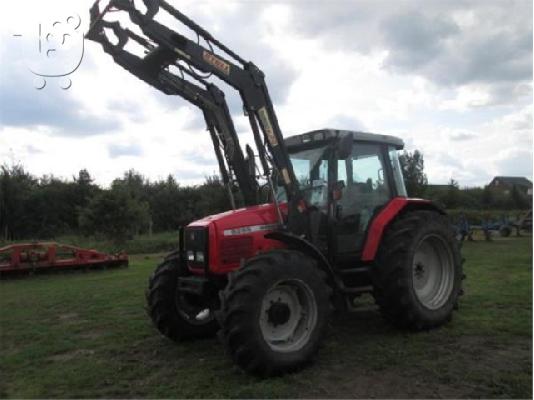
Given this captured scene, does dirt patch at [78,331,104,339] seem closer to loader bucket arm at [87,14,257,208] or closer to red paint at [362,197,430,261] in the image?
loader bucket arm at [87,14,257,208]

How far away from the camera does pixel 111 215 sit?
901 inches

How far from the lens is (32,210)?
30359mm

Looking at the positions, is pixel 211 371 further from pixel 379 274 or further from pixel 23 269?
pixel 23 269

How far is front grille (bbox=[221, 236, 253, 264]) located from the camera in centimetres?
548

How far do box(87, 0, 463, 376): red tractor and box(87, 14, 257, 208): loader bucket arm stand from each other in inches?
0.5

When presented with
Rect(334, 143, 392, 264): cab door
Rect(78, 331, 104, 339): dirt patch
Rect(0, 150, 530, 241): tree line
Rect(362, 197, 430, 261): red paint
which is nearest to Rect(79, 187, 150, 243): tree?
Rect(0, 150, 530, 241): tree line

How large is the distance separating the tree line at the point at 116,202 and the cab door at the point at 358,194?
926cm

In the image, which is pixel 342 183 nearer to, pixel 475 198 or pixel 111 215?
pixel 111 215

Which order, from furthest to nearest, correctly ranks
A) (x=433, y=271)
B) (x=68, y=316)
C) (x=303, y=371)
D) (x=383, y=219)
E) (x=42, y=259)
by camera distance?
(x=42, y=259) < (x=68, y=316) < (x=433, y=271) < (x=383, y=219) < (x=303, y=371)

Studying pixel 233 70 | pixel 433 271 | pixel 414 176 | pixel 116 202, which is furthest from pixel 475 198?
pixel 233 70

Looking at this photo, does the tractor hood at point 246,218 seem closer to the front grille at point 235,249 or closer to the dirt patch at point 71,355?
the front grille at point 235,249

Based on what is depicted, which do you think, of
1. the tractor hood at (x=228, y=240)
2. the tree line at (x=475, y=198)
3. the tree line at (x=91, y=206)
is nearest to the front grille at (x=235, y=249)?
the tractor hood at (x=228, y=240)

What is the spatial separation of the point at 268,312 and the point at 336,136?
2291mm

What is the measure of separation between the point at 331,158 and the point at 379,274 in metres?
1.42
